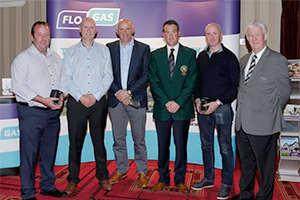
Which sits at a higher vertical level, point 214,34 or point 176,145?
point 214,34

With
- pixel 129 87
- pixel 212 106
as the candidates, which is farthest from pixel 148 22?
pixel 212 106

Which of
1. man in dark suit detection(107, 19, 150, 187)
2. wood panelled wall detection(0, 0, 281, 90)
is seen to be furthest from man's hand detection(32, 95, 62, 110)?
wood panelled wall detection(0, 0, 281, 90)

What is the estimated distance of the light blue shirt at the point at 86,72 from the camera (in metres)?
2.99

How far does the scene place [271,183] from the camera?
2.55 m

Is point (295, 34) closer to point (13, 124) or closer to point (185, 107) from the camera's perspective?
point (185, 107)

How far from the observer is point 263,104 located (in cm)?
248

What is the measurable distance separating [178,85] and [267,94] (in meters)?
0.92

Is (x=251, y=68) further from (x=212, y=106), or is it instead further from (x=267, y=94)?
(x=212, y=106)

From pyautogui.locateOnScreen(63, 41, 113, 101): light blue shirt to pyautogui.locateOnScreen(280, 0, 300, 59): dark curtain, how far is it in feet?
11.2

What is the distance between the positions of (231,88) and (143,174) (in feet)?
4.71

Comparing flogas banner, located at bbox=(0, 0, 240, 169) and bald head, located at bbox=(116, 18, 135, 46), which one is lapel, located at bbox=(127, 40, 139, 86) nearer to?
bald head, located at bbox=(116, 18, 135, 46)

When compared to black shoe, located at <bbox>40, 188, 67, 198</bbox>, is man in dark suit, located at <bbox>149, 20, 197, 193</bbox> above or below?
above

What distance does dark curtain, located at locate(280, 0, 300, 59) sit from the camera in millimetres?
4734

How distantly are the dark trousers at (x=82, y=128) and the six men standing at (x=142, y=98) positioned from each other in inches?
0.4
